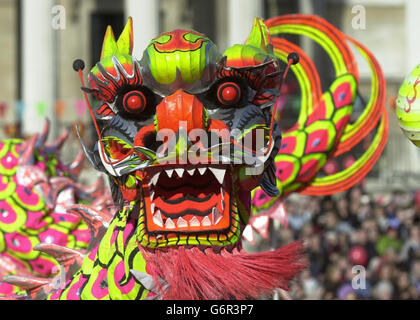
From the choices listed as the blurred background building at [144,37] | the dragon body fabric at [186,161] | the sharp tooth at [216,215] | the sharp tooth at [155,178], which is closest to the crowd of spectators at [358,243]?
the dragon body fabric at [186,161]

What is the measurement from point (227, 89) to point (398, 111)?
3.14 feet

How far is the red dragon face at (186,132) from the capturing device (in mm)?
2854

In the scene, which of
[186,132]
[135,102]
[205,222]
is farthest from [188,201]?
[135,102]

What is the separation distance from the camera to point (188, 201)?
2.90 m

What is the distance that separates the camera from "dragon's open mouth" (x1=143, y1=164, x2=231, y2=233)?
9.50 feet

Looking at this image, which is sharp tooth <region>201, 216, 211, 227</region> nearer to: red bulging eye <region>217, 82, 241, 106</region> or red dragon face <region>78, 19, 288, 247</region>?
red dragon face <region>78, 19, 288, 247</region>

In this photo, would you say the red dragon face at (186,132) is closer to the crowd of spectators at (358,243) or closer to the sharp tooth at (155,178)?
the sharp tooth at (155,178)

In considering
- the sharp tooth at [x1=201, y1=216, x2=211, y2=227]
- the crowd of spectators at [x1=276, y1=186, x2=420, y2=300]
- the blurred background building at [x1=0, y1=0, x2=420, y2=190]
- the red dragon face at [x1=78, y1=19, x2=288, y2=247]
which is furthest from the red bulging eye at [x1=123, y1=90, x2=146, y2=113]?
the blurred background building at [x1=0, y1=0, x2=420, y2=190]

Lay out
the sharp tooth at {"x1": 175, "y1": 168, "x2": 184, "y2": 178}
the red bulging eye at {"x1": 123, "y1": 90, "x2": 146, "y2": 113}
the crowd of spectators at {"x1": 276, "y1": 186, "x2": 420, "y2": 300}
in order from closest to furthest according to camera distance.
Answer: the sharp tooth at {"x1": 175, "y1": 168, "x2": 184, "y2": 178} < the red bulging eye at {"x1": 123, "y1": 90, "x2": 146, "y2": 113} < the crowd of spectators at {"x1": 276, "y1": 186, "x2": 420, "y2": 300}

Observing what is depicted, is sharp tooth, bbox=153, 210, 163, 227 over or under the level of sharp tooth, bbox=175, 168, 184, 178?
under

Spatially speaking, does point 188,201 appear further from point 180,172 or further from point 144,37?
point 144,37

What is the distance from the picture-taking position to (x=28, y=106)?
13641mm
